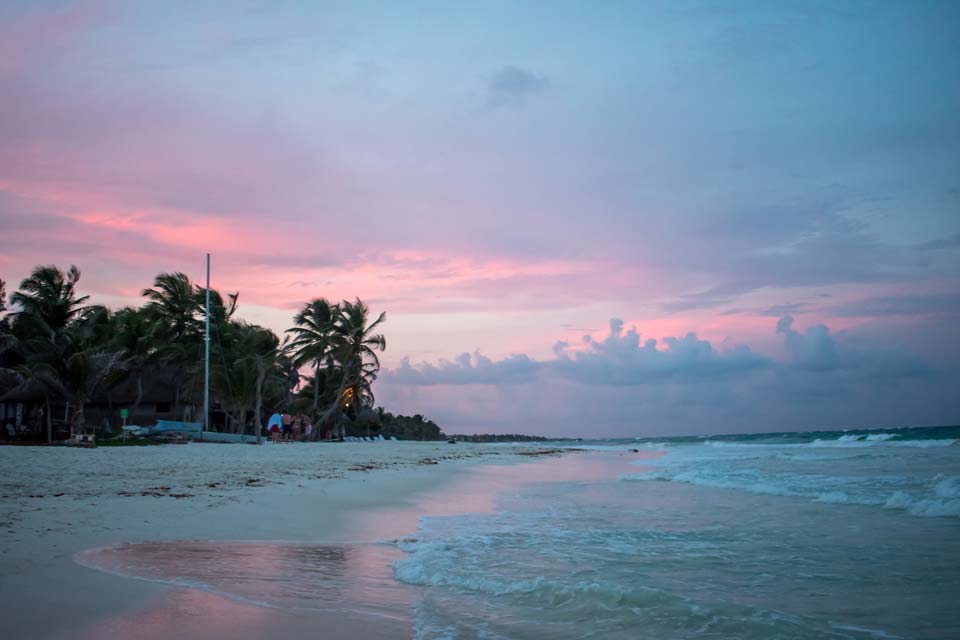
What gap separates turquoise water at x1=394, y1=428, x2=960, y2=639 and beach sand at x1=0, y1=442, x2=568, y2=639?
0.51 metres

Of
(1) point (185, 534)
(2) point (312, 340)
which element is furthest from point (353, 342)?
(1) point (185, 534)

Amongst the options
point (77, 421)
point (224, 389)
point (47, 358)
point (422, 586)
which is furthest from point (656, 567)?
point (224, 389)

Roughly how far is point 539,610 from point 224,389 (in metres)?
29.3

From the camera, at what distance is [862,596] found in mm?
5023

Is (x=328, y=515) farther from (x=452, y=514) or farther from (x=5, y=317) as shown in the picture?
(x=5, y=317)

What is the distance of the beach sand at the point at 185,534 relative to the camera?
3.77 metres

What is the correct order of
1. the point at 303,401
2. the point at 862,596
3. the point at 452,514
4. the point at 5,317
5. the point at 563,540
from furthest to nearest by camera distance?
the point at 303,401, the point at 5,317, the point at 452,514, the point at 563,540, the point at 862,596

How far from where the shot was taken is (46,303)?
29.0 meters

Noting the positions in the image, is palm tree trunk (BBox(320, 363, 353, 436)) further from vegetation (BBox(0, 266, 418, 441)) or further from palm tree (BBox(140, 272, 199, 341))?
palm tree (BBox(140, 272, 199, 341))

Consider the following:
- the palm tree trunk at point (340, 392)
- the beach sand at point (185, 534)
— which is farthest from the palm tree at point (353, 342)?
the beach sand at point (185, 534)

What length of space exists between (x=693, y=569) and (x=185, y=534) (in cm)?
490

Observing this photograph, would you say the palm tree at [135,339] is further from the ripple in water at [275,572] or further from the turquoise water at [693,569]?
the ripple in water at [275,572]

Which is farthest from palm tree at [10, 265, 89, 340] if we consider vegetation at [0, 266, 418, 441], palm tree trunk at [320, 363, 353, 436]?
palm tree trunk at [320, 363, 353, 436]

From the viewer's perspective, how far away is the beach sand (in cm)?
377
